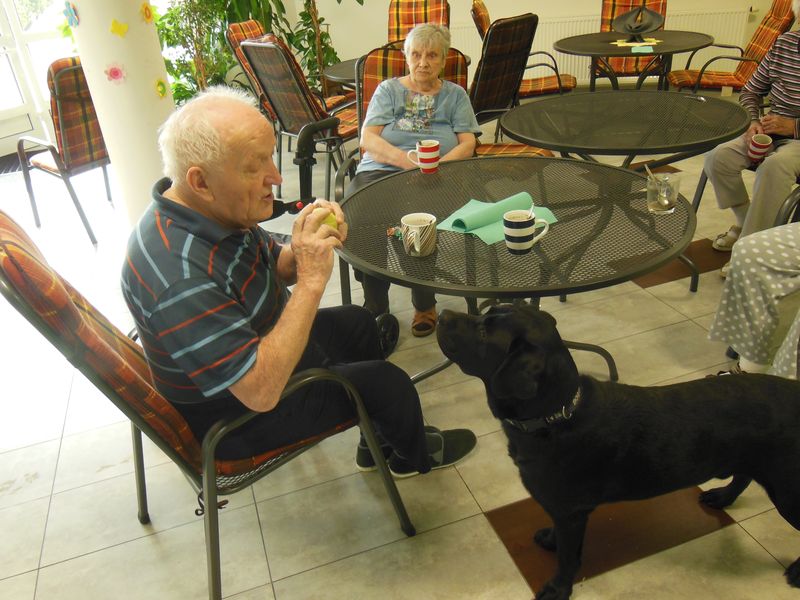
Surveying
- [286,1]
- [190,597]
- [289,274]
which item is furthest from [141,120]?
[286,1]

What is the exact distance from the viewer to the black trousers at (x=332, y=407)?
1.34m

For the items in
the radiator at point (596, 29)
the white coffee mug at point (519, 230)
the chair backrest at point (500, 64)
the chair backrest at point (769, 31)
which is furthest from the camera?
the radiator at point (596, 29)

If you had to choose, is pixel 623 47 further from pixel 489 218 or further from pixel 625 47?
pixel 489 218

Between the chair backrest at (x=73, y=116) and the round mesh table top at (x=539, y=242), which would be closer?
the round mesh table top at (x=539, y=242)

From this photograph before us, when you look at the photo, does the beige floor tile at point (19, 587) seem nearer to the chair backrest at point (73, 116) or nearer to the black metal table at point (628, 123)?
the black metal table at point (628, 123)

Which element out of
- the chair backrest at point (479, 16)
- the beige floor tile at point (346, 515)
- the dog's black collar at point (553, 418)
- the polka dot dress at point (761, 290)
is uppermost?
the chair backrest at point (479, 16)

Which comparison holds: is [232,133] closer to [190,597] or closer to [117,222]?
[190,597]

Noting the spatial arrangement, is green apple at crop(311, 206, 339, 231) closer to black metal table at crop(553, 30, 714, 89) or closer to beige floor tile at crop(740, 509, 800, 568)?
beige floor tile at crop(740, 509, 800, 568)

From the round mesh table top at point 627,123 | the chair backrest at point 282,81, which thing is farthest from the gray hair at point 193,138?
the chair backrest at point 282,81

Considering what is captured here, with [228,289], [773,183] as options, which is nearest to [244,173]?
[228,289]

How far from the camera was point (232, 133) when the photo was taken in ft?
3.85

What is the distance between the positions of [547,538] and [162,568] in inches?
39.4

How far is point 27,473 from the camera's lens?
1983 millimetres

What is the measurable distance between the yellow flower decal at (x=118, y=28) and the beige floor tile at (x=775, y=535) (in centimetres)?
262
